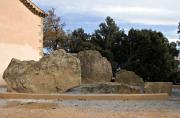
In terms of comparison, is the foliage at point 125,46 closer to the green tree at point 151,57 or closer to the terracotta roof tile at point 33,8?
the green tree at point 151,57

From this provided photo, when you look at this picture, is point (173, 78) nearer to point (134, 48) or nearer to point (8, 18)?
point (134, 48)

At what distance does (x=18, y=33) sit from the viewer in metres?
34.3

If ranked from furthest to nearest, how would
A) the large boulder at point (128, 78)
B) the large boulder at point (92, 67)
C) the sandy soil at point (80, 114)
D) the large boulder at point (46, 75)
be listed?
1. the large boulder at point (92, 67)
2. the large boulder at point (128, 78)
3. the large boulder at point (46, 75)
4. the sandy soil at point (80, 114)

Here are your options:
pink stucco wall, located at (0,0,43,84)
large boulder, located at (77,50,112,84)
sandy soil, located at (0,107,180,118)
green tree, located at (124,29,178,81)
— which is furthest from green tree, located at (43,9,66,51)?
sandy soil, located at (0,107,180,118)

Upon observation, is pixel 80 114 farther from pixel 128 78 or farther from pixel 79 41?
pixel 79 41

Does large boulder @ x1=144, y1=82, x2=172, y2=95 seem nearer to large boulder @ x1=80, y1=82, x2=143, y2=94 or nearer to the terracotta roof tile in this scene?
large boulder @ x1=80, y1=82, x2=143, y2=94

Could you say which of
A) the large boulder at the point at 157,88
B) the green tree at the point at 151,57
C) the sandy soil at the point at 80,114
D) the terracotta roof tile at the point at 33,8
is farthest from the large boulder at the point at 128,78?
the green tree at the point at 151,57

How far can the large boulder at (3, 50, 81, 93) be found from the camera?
1875 centimetres

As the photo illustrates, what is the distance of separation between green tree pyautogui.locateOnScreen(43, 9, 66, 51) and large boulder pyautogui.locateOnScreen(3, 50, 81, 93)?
32.8 metres

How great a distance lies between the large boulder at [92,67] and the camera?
24.4 m

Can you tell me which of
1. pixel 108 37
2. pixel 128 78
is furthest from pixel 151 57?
pixel 128 78

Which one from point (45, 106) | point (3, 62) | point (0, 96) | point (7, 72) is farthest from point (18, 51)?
point (45, 106)

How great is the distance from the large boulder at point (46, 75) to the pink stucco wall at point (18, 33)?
13071 millimetres

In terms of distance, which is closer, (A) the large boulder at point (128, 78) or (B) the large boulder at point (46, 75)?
(B) the large boulder at point (46, 75)
